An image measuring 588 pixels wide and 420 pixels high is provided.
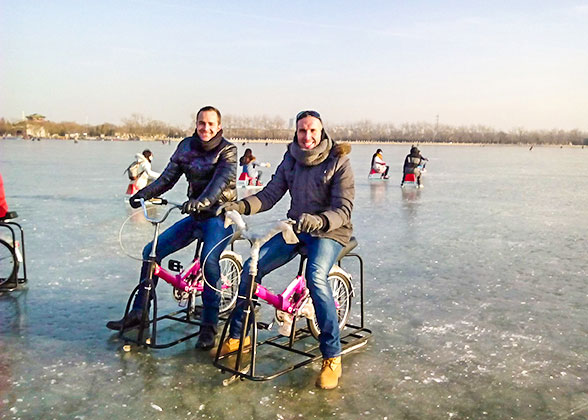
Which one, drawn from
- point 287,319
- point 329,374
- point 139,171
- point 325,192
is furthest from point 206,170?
point 139,171

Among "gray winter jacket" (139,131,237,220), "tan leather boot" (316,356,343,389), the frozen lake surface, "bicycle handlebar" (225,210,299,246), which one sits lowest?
the frozen lake surface

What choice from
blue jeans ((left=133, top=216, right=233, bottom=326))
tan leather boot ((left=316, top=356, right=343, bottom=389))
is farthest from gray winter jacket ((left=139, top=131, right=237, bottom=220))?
tan leather boot ((left=316, top=356, right=343, bottom=389))

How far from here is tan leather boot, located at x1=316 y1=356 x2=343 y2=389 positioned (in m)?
4.04

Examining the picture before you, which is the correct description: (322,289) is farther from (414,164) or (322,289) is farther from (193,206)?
(414,164)

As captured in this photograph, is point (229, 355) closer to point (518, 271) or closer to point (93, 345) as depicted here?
point (93, 345)

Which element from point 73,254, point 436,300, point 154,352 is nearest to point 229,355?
point 154,352

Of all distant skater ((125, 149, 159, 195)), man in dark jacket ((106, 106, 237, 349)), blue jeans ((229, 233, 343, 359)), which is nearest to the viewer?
blue jeans ((229, 233, 343, 359))

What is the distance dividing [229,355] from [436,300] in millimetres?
2572

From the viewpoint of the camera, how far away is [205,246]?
4723 mm

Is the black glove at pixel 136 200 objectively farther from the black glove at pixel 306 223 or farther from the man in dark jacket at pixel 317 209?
the black glove at pixel 306 223

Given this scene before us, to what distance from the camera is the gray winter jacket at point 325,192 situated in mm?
4214

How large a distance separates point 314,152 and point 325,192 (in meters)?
0.30

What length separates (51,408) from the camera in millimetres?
3668

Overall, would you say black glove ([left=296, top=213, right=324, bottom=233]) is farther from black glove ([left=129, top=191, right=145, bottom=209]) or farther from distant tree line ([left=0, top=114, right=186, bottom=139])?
distant tree line ([left=0, top=114, right=186, bottom=139])
